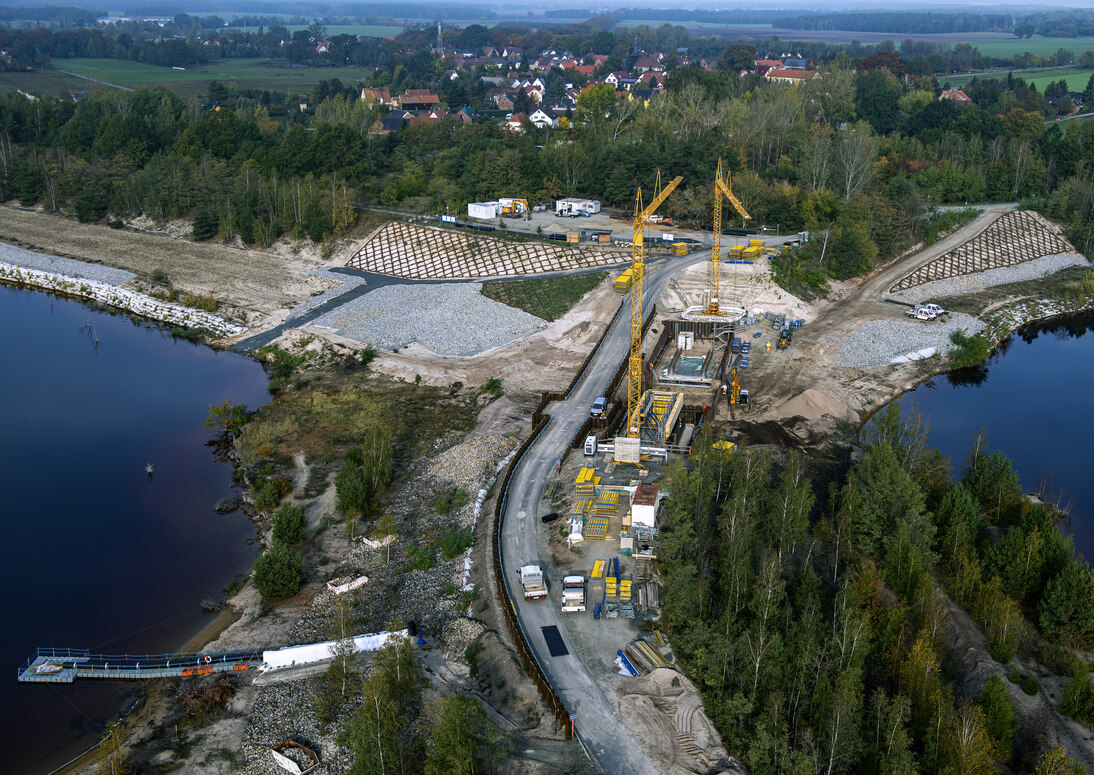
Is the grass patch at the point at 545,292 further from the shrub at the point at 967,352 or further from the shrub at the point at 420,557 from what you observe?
the shrub at the point at 420,557

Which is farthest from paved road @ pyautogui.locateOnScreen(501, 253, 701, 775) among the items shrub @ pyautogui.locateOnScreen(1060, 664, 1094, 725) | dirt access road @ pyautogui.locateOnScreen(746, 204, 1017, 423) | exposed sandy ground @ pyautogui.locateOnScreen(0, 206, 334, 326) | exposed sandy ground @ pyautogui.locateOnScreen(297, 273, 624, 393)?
exposed sandy ground @ pyautogui.locateOnScreen(0, 206, 334, 326)

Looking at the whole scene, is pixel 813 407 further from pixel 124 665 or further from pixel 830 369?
pixel 124 665

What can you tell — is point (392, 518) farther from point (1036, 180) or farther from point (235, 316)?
point (1036, 180)

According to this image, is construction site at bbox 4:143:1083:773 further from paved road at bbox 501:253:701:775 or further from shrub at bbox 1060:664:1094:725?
shrub at bbox 1060:664:1094:725

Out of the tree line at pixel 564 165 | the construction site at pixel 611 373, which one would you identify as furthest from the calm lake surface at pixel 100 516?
the tree line at pixel 564 165

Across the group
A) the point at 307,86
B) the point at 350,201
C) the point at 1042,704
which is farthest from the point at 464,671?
the point at 307,86
